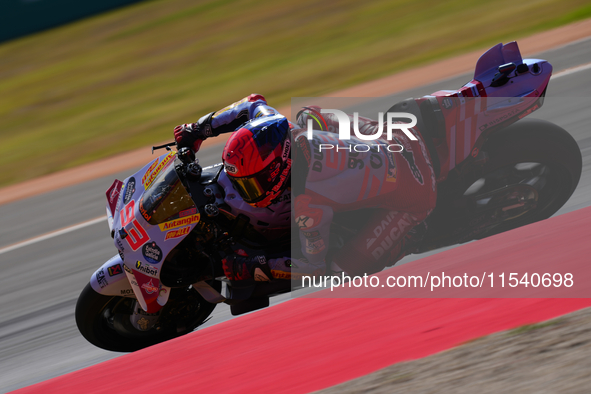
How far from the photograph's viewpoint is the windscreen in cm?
343

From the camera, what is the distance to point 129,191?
3656 mm

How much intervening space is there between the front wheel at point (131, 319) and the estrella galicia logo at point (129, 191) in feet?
2.16

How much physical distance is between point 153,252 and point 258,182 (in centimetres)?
76

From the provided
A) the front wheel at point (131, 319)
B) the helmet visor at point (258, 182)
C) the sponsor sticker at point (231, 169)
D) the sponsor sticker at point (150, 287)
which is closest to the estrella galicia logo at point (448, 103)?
the helmet visor at point (258, 182)

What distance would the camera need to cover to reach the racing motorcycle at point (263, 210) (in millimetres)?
3475

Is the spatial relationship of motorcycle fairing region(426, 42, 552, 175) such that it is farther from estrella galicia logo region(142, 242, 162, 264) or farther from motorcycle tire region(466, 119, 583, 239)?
estrella galicia logo region(142, 242, 162, 264)

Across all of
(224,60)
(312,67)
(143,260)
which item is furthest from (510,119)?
(224,60)

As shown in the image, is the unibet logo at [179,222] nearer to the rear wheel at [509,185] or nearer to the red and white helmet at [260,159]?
the red and white helmet at [260,159]

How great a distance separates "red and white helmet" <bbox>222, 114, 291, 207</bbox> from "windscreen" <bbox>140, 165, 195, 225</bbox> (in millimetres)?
352

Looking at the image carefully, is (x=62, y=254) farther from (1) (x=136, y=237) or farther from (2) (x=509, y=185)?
(2) (x=509, y=185)

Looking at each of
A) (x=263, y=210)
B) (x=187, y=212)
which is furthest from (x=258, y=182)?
(x=187, y=212)

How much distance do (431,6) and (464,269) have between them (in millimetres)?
10055

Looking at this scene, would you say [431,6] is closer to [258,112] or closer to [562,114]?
[562,114]

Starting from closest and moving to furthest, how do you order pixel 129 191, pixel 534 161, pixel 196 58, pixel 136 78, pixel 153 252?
pixel 153 252, pixel 129 191, pixel 534 161, pixel 136 78, pixel 196 58
